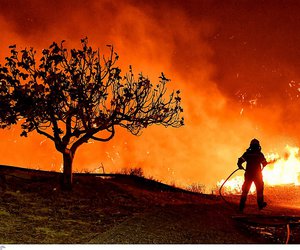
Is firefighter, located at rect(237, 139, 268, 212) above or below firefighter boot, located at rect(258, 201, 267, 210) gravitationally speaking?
above

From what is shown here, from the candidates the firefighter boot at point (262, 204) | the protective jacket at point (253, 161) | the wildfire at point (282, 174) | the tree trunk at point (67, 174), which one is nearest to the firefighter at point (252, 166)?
the protective jacket at point (253, 161)

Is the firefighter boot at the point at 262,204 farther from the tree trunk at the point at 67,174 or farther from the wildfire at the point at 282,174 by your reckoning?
the wildfire at the point at 282,174

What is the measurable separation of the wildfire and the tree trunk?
10690 millimetres

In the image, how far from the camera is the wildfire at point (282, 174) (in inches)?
1193

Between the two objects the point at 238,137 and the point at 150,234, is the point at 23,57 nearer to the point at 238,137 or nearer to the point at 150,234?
the point at 150,234

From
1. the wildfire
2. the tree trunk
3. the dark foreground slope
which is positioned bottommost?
the dark foreground slope

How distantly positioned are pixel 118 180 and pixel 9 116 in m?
6.40

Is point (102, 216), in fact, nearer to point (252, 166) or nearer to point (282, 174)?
point (252, 166)

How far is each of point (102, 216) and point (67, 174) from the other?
4.69m

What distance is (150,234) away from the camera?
13.5 metres

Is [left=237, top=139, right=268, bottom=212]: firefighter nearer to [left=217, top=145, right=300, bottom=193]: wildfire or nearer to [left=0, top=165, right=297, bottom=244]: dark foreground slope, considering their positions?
[left=0, top=165, right=297, bottom=244]: dark foreground slope

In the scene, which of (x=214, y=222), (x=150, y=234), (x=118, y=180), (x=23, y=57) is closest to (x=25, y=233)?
(x=150, y=234)

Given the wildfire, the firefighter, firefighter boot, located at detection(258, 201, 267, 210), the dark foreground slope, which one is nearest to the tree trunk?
the dark foreground slope

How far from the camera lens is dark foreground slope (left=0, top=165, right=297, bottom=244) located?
13.5 metres
